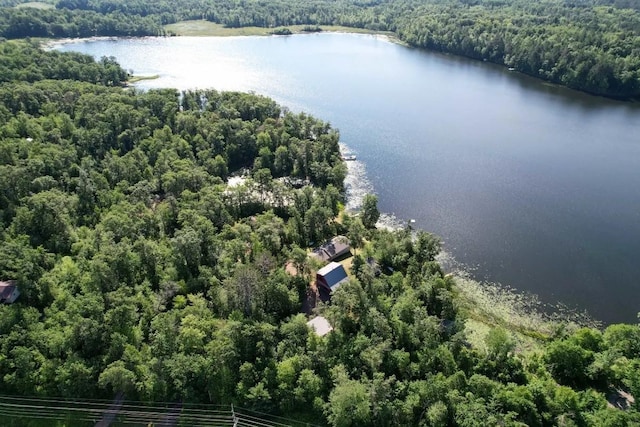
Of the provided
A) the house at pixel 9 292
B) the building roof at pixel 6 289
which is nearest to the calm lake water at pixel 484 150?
the house at pixel 9 292

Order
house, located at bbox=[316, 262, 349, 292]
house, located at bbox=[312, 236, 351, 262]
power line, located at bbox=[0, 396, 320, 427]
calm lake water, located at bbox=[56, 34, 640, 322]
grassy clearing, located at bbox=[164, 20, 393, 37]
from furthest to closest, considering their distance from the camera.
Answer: grassy clearing, located at bbox=[164, 20, 393, 37] < calm lake water, located at bbox=[56, 34, 640, 322] < house, located at bbox=[312, 236, 351, 262] < house, located at bbox=[316, 262, 349, 292] < power line, located at bbox=[0, 396, 320, 427]

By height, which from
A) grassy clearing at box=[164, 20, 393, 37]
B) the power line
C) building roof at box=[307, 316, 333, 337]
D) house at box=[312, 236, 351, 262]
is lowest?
the power line

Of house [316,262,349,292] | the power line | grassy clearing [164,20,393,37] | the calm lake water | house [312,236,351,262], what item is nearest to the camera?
the power line

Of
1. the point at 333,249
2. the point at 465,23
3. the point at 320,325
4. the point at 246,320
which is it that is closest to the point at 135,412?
the point at 246,320

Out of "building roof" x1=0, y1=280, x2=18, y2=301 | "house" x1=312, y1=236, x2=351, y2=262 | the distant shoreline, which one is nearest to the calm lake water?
"house" x1=312, y1=236, x2=351, y2=262

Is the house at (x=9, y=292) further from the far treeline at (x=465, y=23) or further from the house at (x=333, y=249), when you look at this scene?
the far treeline at (x=465, y=23)

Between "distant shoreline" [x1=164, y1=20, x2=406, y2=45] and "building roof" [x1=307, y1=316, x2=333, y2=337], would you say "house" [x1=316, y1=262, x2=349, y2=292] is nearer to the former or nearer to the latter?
"building roof" [x1=307, y1=316, x2=333, y2=337]

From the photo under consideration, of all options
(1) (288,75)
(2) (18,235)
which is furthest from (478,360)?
(1) (288,75)

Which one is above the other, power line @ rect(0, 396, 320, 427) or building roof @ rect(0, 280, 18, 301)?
building roof @ rect(0, 280, 18, 301)
